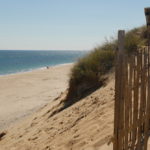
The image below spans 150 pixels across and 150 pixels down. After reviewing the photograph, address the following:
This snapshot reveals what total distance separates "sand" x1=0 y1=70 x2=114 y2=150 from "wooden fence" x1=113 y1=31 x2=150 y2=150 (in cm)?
66

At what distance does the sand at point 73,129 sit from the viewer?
6559 millimetres

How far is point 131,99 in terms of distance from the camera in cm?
491

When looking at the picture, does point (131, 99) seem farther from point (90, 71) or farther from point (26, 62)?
point (26, 62)

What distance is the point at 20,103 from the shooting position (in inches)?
655

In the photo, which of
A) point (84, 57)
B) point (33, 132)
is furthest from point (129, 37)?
point (33, 132)

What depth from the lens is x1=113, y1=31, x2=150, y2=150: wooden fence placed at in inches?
182

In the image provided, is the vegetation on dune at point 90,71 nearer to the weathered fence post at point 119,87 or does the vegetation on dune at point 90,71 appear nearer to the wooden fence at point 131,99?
the wooden fence at point 131,99

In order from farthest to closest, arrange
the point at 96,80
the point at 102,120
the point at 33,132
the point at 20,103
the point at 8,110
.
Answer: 1. the point at 20,103
2. the point at 8,110
3. the point at 96,80
4. the point at 33,132
5. the point at 102,120

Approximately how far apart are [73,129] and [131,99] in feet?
9.75

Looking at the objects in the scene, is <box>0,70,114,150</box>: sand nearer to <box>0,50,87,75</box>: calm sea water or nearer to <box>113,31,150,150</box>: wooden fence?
<box>113,31,150,150</box>: wooden fence

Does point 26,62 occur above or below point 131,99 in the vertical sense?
below

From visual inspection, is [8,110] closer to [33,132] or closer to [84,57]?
[84,57]

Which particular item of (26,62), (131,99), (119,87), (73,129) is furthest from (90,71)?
(26,62)

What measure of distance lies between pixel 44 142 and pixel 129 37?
20.7 feet
